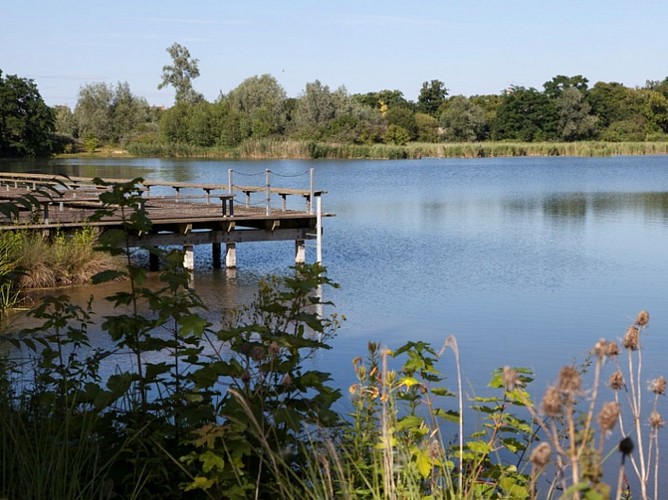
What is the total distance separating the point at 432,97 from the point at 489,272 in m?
99.7

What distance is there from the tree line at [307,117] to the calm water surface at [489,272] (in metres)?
43.4

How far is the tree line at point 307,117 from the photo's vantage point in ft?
249

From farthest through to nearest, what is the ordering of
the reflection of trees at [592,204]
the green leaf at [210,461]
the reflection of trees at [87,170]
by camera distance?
the reflection of trees at [87,170] → the reflection of trees at [592,204] → the green leaf at [210,461]

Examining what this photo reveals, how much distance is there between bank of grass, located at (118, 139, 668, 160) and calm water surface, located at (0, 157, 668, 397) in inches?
1298

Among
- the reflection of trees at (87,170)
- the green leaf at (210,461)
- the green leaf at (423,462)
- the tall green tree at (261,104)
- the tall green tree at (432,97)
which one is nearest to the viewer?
the green leaf at (423,462)

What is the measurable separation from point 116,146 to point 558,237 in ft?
241

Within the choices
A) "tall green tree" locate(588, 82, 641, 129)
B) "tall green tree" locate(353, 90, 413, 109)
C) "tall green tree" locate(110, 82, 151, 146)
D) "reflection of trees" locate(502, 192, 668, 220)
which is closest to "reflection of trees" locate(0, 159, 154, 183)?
"reflection of trees" locate(502, 192, 668, 220)

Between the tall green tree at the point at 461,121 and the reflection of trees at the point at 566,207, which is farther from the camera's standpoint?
the tall green tree at the point at 461,121

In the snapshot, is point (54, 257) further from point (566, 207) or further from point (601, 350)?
point (566, 207)

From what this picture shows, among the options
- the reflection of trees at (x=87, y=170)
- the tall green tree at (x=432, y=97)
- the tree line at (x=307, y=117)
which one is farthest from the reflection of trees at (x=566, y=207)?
the tall green tree at (x=432, y=97)

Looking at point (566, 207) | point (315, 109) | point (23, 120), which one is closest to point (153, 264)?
point (566, 207)

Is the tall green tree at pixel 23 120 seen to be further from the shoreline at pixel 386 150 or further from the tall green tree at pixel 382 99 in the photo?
the tall green tree at pixel 382 99

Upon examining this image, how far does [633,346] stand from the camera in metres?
2.69

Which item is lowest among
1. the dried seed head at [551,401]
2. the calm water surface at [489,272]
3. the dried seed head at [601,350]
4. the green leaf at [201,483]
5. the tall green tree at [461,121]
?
the calm water surface at [489,272]
